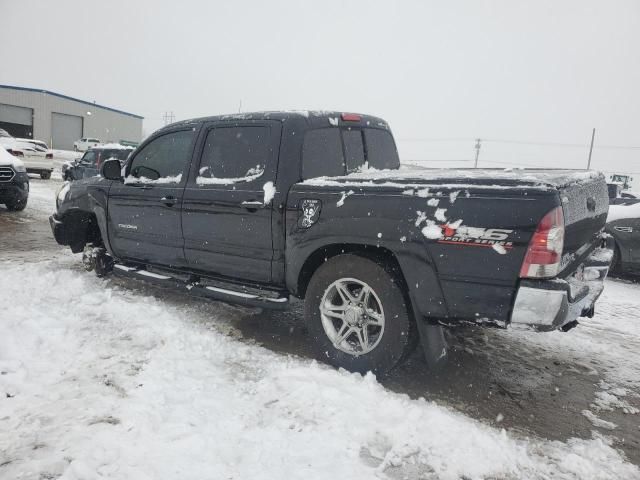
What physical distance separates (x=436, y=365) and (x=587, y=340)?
2.14 meters

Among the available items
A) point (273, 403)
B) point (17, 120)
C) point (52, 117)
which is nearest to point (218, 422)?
point (273, 403)

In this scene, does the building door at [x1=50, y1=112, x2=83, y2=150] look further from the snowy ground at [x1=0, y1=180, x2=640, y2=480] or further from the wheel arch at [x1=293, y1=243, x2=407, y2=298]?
the wheel arch at [x1=293, y1=243, x2=407, y2=298]

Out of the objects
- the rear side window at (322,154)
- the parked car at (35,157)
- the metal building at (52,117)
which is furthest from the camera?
the metal building at (52,117)

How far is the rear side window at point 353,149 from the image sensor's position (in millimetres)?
→ 3875

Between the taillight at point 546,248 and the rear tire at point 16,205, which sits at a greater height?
the taillight at point 546,248

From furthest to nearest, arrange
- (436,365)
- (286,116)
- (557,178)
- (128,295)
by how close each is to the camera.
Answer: (128,295) → (286,116) → (436,365) → (557,178)

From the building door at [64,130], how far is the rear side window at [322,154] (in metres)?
52.3

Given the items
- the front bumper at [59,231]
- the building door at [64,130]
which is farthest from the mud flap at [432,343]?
the building door at [64,130]

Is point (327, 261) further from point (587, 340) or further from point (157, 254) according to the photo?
point (587, 340)

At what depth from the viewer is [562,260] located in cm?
267

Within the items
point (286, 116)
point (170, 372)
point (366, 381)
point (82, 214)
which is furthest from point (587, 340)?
point (82, 214)

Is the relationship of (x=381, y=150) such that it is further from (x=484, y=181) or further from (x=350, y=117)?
(x=484, y=181)

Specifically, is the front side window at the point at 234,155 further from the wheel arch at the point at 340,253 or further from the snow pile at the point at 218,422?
the snow pile at the point at 218,422

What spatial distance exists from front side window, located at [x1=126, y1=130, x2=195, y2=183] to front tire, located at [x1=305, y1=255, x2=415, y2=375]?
6.19ft
